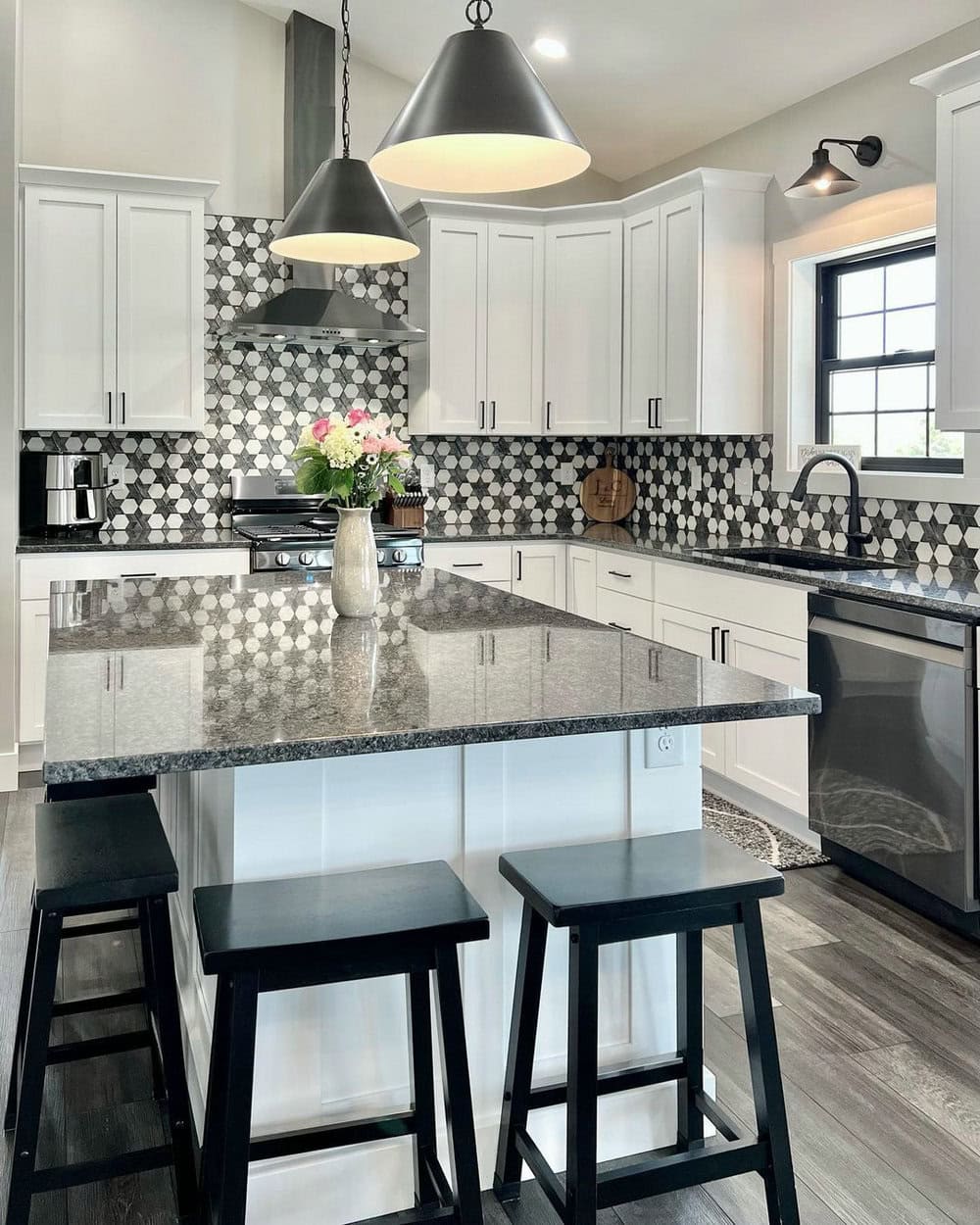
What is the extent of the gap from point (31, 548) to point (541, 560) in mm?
2316

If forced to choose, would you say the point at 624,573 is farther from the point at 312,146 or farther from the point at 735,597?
the point at 312,146

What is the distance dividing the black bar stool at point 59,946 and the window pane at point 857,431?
3394 mm

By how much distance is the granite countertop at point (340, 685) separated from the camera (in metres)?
1.67

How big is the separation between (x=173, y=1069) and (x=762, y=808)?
278cm

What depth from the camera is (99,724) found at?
1748 mm

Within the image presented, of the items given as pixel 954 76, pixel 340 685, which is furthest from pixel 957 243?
pixel 340 685

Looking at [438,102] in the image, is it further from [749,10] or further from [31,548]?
[31,548]

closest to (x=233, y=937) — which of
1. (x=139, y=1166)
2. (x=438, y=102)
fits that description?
(x=139, y=1166)

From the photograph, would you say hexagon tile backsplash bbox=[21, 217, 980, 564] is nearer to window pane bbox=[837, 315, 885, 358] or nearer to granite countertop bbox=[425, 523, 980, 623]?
granite countertop bbox=[425, 523, 980, 623]

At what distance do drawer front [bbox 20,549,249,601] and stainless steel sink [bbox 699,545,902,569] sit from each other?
2.06m

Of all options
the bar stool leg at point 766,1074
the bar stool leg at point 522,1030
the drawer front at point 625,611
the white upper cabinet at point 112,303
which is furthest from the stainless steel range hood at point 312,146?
the bar stool leg at point 766,1074

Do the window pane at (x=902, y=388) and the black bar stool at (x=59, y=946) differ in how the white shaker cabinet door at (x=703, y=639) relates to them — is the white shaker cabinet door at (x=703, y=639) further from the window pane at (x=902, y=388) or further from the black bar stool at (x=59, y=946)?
the black bar stool at (x=59, y=946)

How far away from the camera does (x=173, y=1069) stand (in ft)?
6.51

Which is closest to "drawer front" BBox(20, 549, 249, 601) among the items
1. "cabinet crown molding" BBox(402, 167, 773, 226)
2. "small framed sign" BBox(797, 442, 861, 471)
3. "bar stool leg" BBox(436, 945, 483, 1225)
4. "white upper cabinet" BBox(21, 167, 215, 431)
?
"white upper cabinet" BBox(21, 167, 215, 431)
